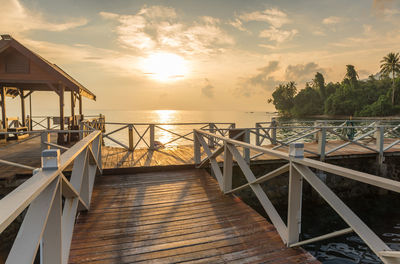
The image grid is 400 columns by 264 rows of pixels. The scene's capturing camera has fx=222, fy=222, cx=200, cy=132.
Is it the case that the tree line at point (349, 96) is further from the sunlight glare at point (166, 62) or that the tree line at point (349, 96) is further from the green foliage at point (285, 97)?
the sunlight glare at point (166, 62)

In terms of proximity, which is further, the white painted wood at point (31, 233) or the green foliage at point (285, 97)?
the green foliage at point (285, 97)

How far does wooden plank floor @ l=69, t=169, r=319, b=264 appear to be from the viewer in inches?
103

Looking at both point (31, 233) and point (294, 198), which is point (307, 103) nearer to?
point (294, 198)

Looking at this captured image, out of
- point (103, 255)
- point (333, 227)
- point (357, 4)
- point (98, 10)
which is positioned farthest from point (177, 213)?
point (357, 4)

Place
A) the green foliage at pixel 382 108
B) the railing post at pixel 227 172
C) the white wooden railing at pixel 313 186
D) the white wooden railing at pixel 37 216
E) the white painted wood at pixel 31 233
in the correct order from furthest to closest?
the green foliage at pixel 382 108
the railing post at pixel 227 172
the white wooden railing at pixel 313 186
the white painted wood at pixel 31 233
the white wooden railing at pixel 37 216

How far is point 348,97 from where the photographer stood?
214 ft

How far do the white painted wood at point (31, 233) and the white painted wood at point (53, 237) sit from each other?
0.29 meters

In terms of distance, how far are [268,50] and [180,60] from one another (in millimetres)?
5710

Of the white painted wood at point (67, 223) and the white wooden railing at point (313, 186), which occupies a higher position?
the white wooden railing at point (313, 186)

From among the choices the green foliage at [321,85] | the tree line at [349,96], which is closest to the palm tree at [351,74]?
the tree line at [349,96]

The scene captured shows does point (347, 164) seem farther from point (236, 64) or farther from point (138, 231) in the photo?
point (236, 64)

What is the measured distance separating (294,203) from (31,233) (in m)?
2.56

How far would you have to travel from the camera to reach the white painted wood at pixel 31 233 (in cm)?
124

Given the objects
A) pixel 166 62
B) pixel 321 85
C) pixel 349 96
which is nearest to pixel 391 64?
pixel 349 96
